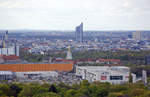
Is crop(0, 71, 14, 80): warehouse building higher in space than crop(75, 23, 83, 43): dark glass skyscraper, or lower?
lower

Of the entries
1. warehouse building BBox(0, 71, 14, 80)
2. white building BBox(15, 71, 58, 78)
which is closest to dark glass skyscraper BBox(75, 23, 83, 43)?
white building BBox(15, 71, 58, 78)

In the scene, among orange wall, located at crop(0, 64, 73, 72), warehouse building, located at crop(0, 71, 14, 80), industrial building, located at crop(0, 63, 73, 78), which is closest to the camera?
warehouse building, located at crop(0, 71, 14, 80)

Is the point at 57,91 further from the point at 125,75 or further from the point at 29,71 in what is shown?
the point at 29,71

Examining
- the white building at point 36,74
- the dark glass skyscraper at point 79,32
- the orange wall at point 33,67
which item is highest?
the dark glass skyscraper at point 79,32

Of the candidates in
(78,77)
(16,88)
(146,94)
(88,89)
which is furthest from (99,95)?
(78,77)

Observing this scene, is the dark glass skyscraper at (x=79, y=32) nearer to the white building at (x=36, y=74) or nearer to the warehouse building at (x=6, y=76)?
the white building at (x=36, y=74)

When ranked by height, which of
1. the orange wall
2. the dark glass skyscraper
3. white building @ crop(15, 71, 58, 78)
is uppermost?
the dark glass skyscraper

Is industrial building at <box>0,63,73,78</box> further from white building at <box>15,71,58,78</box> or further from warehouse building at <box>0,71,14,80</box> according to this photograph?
warehouse building at <box>0,71,14,80</box>

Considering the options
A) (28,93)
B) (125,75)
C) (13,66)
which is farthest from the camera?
(13,66)

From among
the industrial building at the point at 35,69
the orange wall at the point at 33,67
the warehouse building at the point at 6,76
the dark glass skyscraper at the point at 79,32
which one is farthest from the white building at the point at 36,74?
the dark glass skyscraper at the point at 79,32
